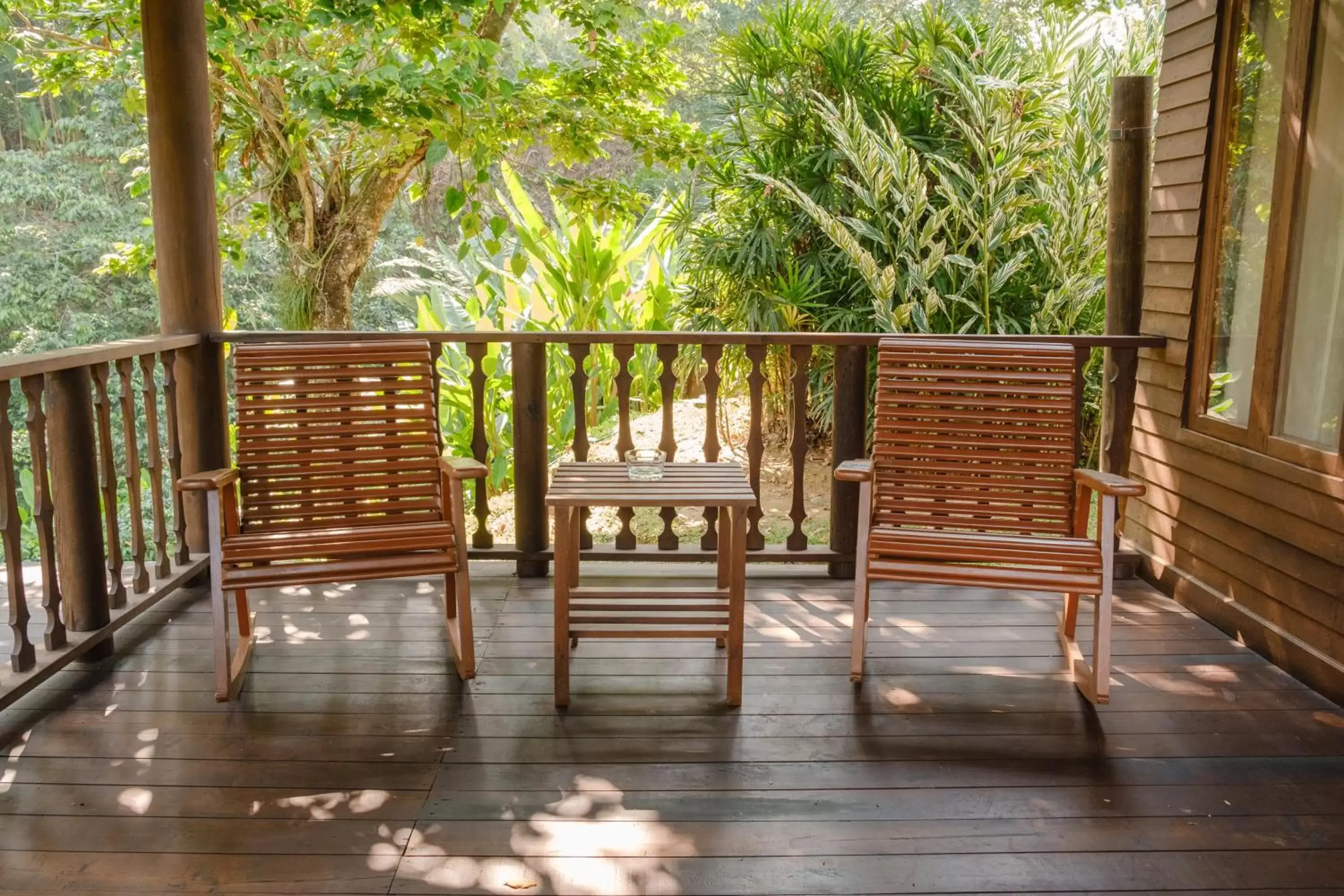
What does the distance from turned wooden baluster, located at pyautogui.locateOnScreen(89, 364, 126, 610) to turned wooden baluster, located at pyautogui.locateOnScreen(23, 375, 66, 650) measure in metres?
0.19

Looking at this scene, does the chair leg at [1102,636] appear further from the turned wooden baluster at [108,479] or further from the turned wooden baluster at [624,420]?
the turned wooden baluster at [108,479]

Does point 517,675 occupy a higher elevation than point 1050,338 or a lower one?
lower

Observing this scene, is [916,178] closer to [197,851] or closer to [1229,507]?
[1229,507]

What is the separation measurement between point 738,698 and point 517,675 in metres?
0.71

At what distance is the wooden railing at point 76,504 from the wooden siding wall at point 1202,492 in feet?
11.7

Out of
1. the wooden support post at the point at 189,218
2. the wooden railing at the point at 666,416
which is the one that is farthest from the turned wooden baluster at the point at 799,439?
the wooden support post at the point at 189,218

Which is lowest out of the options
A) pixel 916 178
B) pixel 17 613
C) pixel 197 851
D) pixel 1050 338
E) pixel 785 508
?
pixel 785 508

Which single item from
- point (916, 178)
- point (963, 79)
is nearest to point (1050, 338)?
point (916, 178)

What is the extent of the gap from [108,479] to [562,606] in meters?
1.64

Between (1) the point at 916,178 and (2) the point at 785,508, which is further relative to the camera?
(2) the point at 785,508

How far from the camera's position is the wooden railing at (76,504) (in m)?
2.85

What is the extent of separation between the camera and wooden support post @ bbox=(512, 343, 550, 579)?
4035mm

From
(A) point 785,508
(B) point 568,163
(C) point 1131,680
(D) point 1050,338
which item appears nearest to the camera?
(C) point 1131,680

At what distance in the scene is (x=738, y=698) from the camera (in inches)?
116
